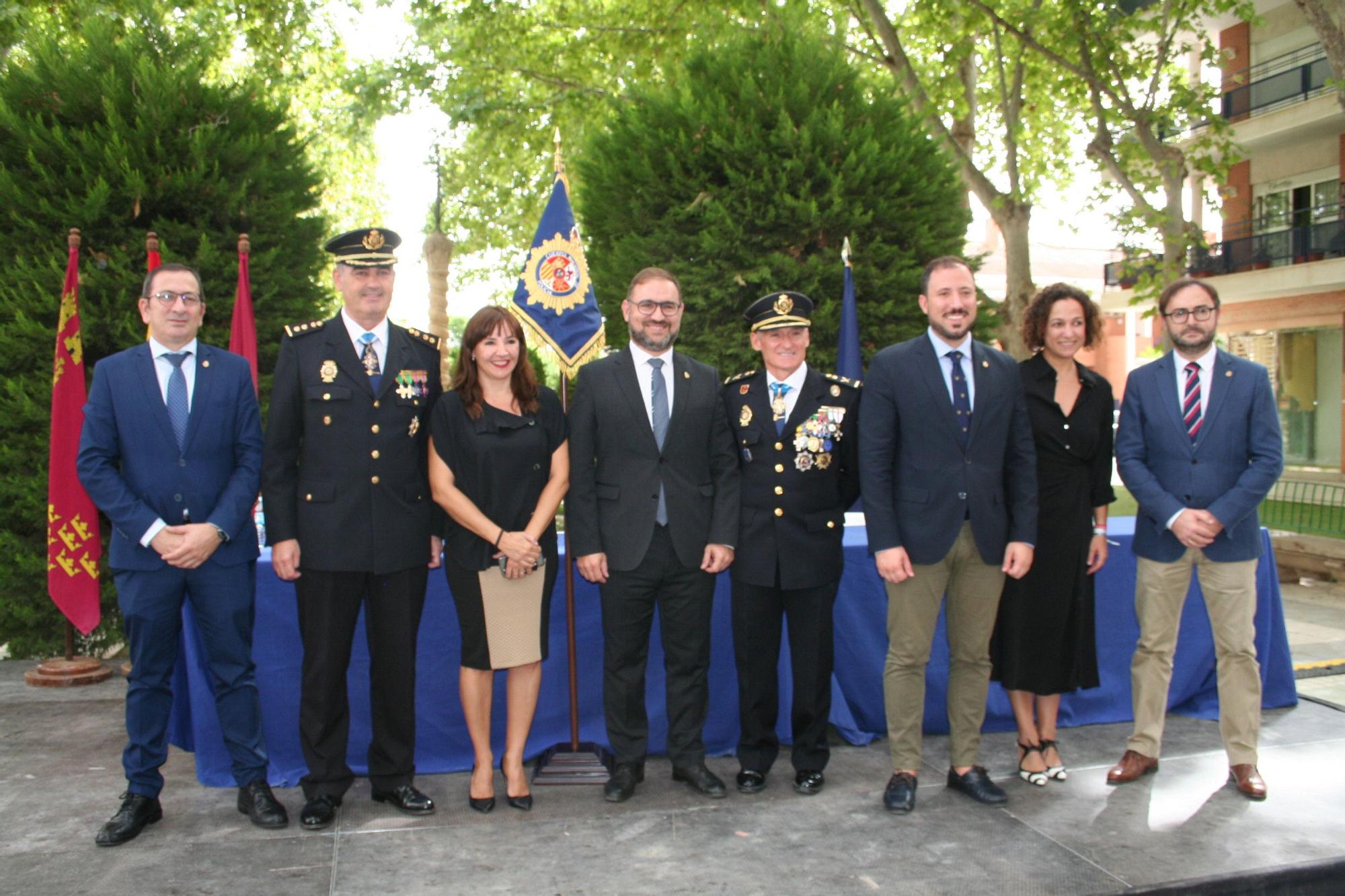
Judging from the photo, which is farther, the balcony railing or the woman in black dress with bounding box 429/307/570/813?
the balcony railing

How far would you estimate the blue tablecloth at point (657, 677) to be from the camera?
4172mm

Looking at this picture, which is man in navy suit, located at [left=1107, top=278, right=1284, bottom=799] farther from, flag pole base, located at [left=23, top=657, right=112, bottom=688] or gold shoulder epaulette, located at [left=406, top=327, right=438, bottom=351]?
flag pole base, located at [left=23, top=657, right=112, bottom=688]

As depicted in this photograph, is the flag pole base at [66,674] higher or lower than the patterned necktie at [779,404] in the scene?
lower

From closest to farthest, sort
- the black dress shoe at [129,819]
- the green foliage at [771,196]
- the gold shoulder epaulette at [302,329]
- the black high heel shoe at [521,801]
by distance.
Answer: the black dress shoe at [129,819]
the gold shoulder epaulette at [302,329]
the black high heel shoe at [521,801]
the green foliage at [771,196]

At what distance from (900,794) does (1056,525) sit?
1.20 metres

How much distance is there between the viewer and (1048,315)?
4.17 metres

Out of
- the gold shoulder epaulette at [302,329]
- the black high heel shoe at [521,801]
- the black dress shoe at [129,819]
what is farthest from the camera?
the black high heel shoe at [521,801]

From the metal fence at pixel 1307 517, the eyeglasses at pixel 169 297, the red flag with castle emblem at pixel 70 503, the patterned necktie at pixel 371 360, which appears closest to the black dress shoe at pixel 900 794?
the patterned necktie at pixel 371 360

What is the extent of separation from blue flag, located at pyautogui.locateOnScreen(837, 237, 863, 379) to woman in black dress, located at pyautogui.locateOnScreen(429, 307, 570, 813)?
7.17 feet

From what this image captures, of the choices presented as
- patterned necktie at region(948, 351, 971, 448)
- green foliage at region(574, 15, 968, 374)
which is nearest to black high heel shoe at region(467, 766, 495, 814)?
patterned necktie at region(948, 351, 971, 448)

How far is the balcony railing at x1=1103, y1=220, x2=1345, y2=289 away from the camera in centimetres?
1780

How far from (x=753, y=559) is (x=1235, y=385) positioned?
6.46 ft

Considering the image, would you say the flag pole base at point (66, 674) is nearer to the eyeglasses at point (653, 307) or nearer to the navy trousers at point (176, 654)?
the navy trousers at point (176, 654)

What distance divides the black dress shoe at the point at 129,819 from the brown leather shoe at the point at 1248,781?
4.03 meters
